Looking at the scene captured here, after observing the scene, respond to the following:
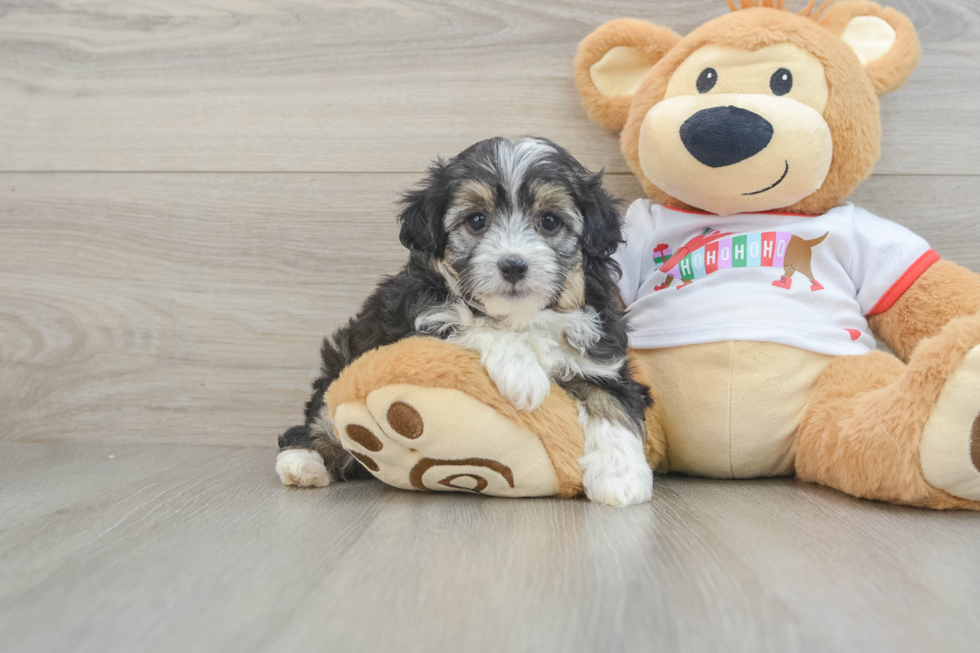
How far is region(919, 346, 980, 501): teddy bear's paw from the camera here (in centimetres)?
122

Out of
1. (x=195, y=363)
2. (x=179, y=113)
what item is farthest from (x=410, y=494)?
(x=179, y=113)

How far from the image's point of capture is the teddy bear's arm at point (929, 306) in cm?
160

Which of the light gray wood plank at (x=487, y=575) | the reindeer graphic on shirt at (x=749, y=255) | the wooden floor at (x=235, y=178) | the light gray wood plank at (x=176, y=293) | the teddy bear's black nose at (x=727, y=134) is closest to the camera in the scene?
the light gray wood plank at (x=487, y=575)

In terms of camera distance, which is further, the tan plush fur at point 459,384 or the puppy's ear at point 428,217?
the puppy's ear at point 428,217

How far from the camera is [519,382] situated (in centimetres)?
138

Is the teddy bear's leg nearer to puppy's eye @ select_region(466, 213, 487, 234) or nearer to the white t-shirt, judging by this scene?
the white t-shirt

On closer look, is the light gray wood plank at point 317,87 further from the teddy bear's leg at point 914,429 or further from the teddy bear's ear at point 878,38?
the teddy bear's leg at point 914,429

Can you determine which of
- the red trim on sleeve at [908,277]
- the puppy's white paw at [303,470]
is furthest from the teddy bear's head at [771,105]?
the puppy's white paw at [303,470]

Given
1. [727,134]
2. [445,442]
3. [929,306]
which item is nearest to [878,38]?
[727,134]

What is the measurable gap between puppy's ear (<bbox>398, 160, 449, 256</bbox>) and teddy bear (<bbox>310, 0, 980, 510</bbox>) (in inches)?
8.9

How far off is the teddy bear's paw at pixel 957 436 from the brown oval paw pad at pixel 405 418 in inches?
35.6

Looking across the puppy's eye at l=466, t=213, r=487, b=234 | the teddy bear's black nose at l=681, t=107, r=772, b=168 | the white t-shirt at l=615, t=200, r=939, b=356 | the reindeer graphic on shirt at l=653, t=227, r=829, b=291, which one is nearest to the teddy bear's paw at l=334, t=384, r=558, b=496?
the puppy's eye at l=466, t=213, r=487, b=234

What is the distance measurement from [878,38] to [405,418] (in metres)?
1.52

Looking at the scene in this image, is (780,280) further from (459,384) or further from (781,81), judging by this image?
(459,384)
